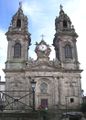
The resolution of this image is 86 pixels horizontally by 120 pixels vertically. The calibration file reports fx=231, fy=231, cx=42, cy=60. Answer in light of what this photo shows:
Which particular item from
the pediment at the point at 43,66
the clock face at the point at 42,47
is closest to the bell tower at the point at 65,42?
the pediment at the point at 43,66

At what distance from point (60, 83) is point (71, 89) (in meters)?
1.91

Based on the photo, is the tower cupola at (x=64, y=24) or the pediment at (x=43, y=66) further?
the tower cupola at (x=64, y=24)

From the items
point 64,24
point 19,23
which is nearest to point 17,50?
point 19,23

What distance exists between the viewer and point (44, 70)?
119 ft

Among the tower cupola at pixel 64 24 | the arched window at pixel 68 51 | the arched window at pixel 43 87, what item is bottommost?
the arched window at pixel 43 87

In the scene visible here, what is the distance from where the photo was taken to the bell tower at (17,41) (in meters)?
37.2

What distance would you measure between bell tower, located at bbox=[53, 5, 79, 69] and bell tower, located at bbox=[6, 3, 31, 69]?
17.5ft

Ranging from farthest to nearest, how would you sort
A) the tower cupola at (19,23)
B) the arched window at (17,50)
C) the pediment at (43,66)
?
the tower cupola at (19,23) → the arched window at (17,50) → the pediment at (43,66)

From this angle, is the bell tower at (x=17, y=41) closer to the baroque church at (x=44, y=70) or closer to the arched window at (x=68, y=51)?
the baroque church at (x=44, y=70)

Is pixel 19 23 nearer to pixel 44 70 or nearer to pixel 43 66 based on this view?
pixel 43 66

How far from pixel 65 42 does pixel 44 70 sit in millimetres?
6559

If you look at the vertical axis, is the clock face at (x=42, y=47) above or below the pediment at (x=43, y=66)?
above


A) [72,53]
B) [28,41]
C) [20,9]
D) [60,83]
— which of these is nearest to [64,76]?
[60,83]

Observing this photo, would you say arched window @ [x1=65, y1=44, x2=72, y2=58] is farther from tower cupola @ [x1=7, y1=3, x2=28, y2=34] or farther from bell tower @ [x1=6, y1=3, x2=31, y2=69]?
tower cupola @ [x1=7, y1=3, x2=28, y2=34]
